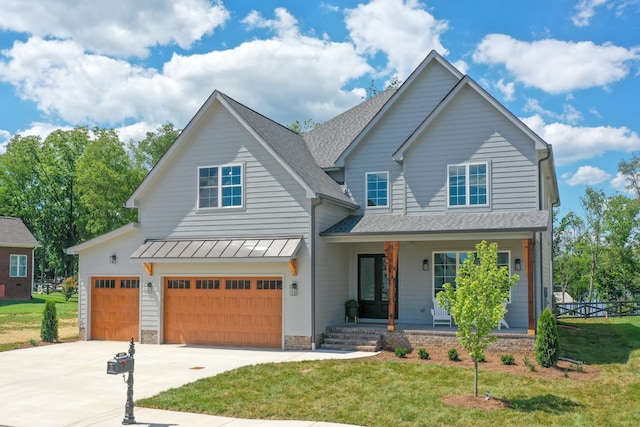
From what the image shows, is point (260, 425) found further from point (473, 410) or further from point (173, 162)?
point (173, 162)

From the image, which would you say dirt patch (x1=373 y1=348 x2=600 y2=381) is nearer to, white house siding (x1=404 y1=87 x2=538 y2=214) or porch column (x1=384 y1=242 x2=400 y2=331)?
porch column (x1=384 y1=242 x2=400 y2=331)

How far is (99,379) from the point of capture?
1294cm

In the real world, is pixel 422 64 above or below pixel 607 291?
above

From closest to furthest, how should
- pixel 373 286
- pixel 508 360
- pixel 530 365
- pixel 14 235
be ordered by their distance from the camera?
pixel 530 365
pixel 508 360
pixel 373 286
pixel 14 235

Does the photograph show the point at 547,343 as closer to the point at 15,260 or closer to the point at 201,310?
the point at 201,310

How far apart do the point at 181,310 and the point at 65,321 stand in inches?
407

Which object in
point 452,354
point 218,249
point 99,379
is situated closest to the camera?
point 99,379

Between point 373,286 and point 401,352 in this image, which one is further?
point 373,286

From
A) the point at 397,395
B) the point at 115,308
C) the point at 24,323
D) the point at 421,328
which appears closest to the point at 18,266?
the point at 24,323

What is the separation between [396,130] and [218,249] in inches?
288

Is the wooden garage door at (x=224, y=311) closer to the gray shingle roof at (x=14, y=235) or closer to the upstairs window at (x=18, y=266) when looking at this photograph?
the gray shingle roof at (x=14, y=235)

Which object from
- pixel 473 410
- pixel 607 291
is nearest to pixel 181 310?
pixel 473 410

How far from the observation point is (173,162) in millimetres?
18875

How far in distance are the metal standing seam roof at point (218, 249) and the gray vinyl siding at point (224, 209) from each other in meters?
0.32
